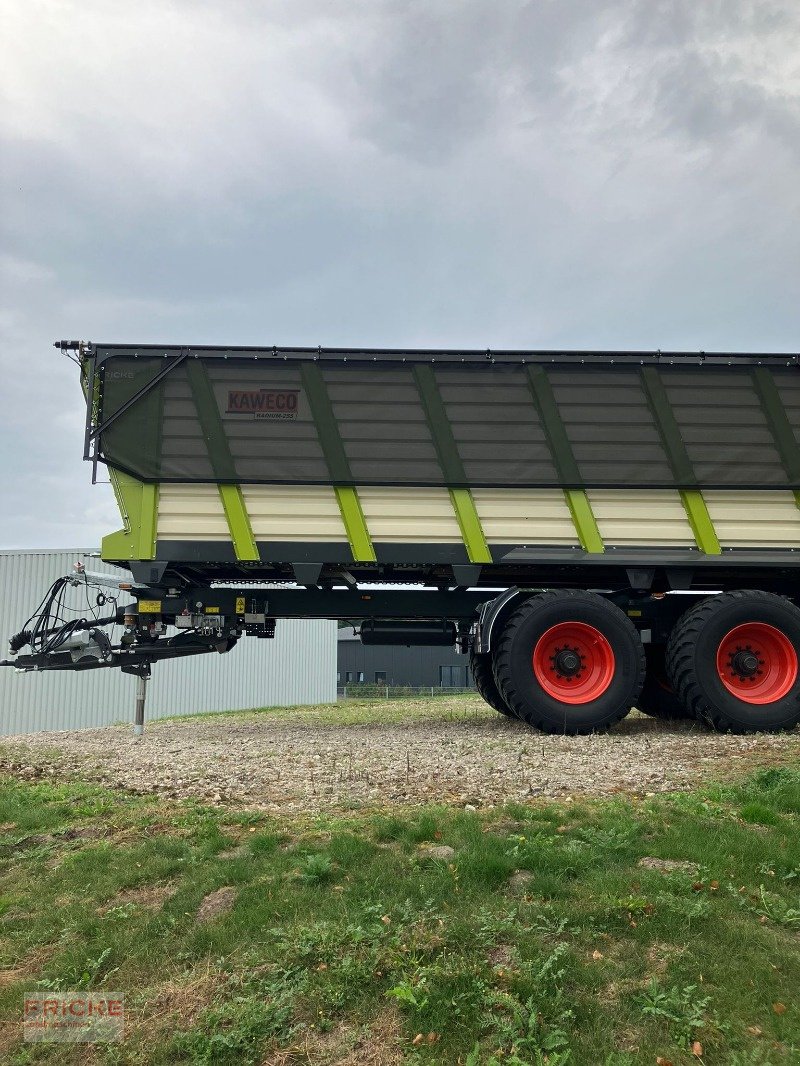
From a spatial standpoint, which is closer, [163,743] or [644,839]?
[644,839]

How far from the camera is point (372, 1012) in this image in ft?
10.4

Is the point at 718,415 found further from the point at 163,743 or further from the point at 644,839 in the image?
the point at 163,743

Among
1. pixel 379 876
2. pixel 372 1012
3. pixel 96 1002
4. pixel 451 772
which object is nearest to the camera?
pixel 372 1012

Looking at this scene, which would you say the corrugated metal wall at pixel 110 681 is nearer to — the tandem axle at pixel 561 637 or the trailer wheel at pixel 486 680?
the tandem axle at pixel 561 637

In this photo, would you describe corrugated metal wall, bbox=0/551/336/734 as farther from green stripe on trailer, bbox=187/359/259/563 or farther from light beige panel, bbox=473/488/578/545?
light beige panel, bbox=473/488/578/545

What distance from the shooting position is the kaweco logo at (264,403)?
27.3 ft

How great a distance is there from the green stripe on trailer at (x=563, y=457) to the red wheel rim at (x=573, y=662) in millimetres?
902

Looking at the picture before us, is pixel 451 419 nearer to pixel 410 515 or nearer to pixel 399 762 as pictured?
pixel 410 515

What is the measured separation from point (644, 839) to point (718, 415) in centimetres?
532

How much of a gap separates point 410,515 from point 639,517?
241cm

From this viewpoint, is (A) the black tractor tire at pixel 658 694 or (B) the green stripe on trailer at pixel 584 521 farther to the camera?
(A) the black tractor tire at pixel 658 694

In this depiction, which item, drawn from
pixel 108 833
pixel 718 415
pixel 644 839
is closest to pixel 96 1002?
pixel 108 833

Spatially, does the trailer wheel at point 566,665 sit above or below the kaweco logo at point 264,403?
below

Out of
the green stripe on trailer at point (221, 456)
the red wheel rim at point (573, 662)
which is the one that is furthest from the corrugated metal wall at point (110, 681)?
the red wheel rim at point (573, 662)
